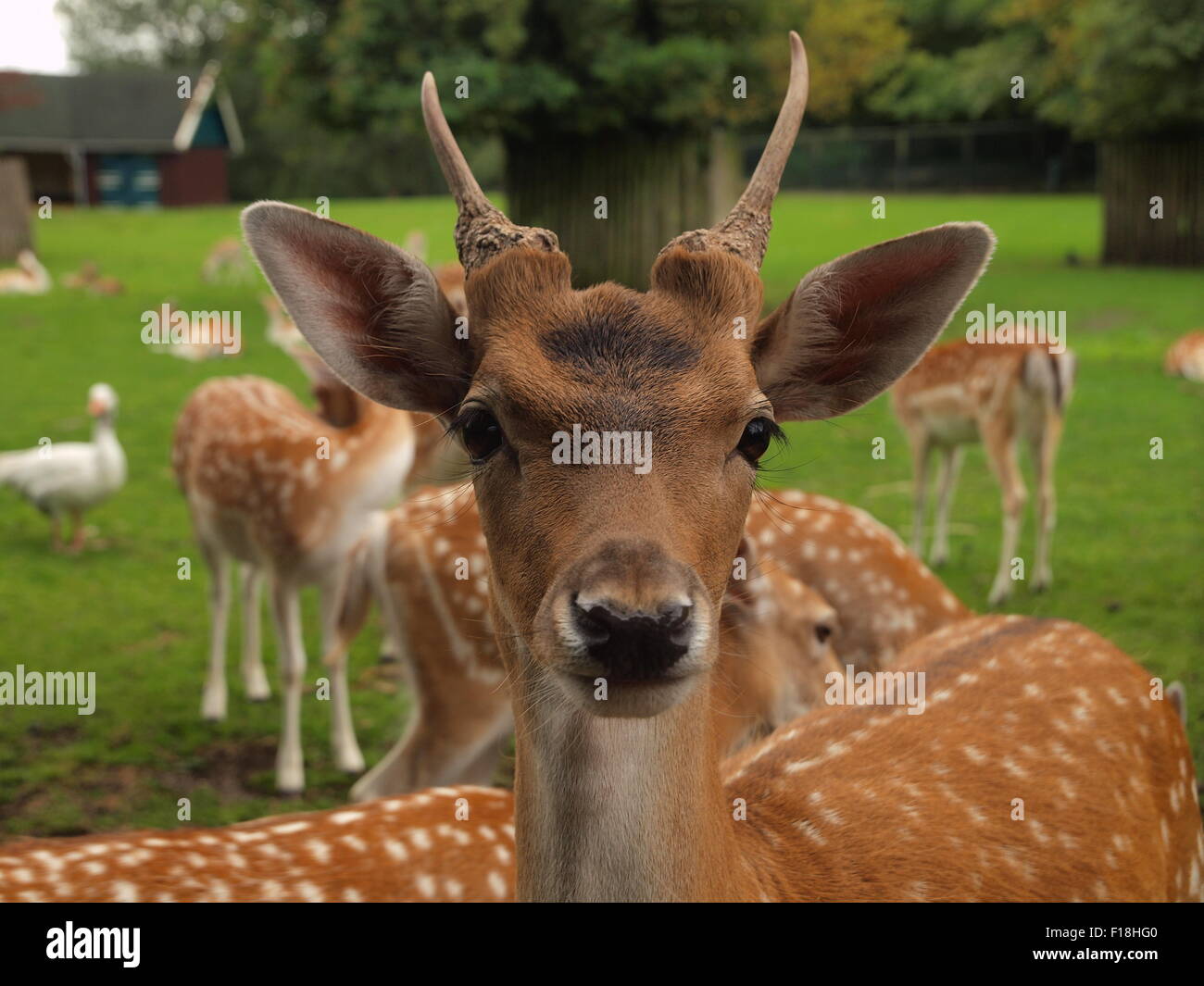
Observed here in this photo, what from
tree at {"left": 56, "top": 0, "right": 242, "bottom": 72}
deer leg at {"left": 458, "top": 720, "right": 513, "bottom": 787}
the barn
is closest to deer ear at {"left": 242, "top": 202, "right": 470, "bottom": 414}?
deer leg at {"left": 458, "top": 720, "right": 513, "bottom": 787}

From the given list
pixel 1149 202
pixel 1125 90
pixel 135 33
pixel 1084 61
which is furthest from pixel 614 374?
pixel 135 33

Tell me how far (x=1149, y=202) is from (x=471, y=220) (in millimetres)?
20802

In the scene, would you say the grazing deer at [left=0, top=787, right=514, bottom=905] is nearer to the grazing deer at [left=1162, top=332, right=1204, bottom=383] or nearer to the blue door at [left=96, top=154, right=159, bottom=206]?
the grazing deer at [left=1162, top=332, right=1204, bottom=383]

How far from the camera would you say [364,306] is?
92.7 inches

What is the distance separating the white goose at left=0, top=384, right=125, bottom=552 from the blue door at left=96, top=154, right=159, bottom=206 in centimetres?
2676

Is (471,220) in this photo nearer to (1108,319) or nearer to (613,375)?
(613,375)

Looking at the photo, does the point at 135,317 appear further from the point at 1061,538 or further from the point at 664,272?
the point at 664,272

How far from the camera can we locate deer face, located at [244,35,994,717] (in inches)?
71.4

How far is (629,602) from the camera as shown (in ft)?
5.68

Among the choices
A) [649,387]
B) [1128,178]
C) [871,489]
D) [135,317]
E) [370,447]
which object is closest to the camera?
[649,387]

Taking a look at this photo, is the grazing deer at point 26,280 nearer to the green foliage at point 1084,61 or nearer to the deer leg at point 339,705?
the green foliage at point 1084,61

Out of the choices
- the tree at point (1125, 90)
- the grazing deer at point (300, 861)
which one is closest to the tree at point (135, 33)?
the tree at point (1125, 90)
